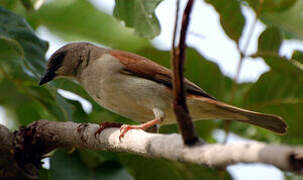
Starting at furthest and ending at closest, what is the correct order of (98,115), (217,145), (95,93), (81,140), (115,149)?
(98,115)
(95,93)
(81,140)
(115,149)
(217,145)

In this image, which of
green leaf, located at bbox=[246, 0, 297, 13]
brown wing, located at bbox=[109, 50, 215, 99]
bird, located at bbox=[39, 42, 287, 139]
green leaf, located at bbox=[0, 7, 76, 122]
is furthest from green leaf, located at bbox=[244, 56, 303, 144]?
green leaf, located at bbox=[0, 7, 76, 122]

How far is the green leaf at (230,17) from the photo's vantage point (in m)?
3.94

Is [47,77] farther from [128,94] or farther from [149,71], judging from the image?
[149,71]

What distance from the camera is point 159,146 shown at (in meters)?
1.95

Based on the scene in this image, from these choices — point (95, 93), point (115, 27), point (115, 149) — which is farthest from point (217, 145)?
point (115, 27)

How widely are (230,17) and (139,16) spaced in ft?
3.57

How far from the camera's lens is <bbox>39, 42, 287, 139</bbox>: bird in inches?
149

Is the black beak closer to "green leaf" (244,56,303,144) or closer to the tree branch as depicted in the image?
the tree branch

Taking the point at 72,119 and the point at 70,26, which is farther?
the point at 70,26

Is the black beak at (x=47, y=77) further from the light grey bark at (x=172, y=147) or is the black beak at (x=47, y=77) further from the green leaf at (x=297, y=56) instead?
the green leaf at (x=297, y=56)

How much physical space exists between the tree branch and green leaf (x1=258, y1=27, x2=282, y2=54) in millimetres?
1828

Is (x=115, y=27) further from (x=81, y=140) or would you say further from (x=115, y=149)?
(x=115, y=149)

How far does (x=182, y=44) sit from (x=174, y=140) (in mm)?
418

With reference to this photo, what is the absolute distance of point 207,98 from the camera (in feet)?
12.7
